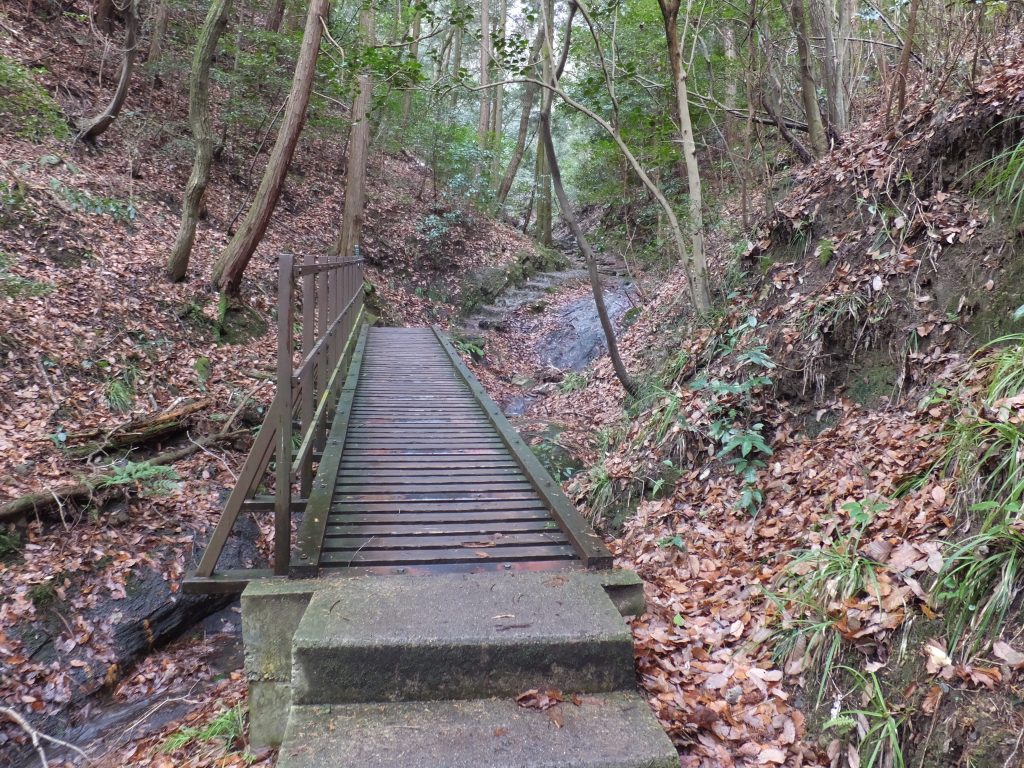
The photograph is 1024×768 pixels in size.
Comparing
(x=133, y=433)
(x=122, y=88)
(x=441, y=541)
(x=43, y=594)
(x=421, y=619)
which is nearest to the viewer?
(x=421, y=619)

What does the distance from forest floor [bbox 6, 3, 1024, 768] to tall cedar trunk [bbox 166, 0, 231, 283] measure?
1.47ft

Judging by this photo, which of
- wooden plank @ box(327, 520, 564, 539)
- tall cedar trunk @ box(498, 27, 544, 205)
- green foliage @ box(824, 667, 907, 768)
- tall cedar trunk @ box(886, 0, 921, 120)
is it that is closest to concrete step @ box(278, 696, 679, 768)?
green foliage @ box(824, 667, 907, 768)

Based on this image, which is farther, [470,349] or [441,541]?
[470,349]

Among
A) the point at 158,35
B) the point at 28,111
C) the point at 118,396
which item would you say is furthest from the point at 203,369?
the point at 158,35

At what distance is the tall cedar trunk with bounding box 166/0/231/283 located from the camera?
972cm

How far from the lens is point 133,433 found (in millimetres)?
7027

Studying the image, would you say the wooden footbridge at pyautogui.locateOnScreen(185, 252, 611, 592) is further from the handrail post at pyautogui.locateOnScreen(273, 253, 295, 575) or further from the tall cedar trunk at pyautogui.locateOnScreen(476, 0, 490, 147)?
the tall cedar trunk at pyautogui.locateOnScreen(476, 0, 490, 147)

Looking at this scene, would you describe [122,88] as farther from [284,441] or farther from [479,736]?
[479,736]

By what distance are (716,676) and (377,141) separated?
18080 millimetres

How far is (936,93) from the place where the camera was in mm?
5512

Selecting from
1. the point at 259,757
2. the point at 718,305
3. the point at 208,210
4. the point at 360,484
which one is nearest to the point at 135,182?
the point at 208,210

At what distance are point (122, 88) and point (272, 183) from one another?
152 inches

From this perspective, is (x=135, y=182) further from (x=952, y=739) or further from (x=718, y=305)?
(x=952, y=739)

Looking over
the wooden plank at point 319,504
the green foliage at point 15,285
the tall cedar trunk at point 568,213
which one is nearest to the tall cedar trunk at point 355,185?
the green foliage at point 15,285
